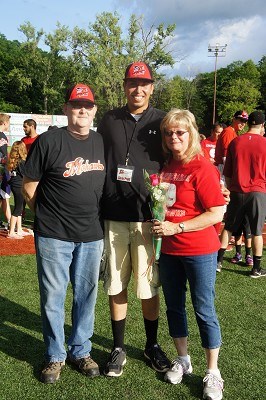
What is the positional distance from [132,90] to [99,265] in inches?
56.0

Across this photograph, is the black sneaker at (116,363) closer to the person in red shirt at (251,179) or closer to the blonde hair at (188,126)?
the blonde hair at (188,126)

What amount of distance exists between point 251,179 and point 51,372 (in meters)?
3.85

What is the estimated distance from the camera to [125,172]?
10.1ft

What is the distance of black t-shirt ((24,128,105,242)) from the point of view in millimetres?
2951

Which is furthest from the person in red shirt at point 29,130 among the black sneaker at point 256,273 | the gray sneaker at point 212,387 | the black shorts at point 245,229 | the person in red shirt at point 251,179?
the gray sneaker at point 212,387

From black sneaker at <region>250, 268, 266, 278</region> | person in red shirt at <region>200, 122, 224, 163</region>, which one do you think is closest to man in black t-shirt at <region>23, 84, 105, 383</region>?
black sneaker at <region>250, 268, 266, 278</region>

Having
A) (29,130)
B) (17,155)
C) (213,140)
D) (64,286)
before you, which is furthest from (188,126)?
(213,140)

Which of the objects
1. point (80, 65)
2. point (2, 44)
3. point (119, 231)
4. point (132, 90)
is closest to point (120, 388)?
point (119, 231)

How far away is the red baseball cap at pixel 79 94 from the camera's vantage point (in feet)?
9.86

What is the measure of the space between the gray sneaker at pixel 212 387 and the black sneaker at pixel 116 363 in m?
0.69

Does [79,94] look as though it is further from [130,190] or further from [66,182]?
[130,190]

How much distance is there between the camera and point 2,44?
67.6 metres

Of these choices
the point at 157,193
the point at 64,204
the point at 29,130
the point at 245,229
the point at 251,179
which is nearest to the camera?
the point at 157,193

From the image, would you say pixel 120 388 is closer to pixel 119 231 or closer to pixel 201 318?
pixel 201 318
